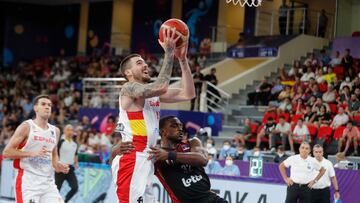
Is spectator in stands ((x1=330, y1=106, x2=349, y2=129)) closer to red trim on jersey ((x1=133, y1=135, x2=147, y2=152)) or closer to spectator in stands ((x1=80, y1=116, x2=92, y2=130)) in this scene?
spectator in stands ((x1=80, y1=116, x2=92, y2=130))

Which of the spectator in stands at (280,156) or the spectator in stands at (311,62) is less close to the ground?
the spectator in stands at (311,62)

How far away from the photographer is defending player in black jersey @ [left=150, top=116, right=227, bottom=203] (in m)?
6.57

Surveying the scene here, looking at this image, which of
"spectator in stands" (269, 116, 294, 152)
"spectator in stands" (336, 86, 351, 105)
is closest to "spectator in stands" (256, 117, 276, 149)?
"spectator in stands" (269, 116, 294, 152)

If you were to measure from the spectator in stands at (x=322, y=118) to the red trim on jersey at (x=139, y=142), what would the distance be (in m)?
11.1

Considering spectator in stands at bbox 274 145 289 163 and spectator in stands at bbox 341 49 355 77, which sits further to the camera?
spectator in stands at bbox 341 49 355 77

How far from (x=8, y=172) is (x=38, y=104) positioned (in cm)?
898

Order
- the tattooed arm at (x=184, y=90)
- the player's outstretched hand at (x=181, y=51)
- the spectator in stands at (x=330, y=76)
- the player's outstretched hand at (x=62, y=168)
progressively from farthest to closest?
1. the spectator in stands at (x=330, y=76)
2. the player's outstretched hand at (x=62, y=168)
3. the tattooed arm at (x=184, y=90)
4. the player's outstretched hand at (x=181, y=51)

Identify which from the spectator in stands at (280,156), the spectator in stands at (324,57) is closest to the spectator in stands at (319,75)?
the spectator in stands at (324,57)

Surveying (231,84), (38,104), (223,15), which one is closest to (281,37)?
(231,84)

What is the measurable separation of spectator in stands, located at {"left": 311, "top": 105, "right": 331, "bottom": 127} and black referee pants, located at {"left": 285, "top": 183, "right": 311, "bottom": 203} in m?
5.05

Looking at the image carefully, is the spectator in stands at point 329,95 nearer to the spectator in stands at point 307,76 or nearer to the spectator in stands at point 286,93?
the spectator in stands at point 286,93

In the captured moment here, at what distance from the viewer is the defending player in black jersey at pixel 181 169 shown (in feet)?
21.5

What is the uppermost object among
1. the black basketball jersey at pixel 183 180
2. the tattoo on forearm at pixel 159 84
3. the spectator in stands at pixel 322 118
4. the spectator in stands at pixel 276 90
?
the spectator in stands at pixel 276 90

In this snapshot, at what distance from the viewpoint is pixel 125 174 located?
20.8 feet
